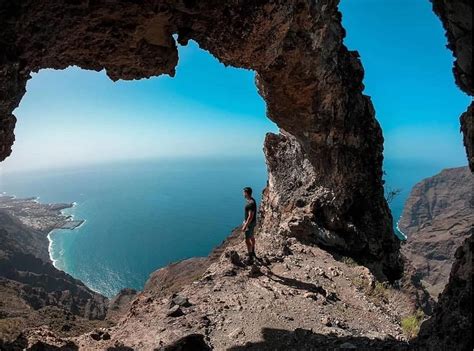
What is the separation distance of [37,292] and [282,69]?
51.2 meters

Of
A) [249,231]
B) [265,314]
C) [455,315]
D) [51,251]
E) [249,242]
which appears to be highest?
[455,315]

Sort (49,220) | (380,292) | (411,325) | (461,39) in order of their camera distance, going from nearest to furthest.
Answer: (461,39) < (411,325) < (380,292) < (49,220)

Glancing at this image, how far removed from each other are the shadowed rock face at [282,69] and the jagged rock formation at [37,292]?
7222 millimetres

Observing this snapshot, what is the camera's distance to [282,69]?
47.4 ft

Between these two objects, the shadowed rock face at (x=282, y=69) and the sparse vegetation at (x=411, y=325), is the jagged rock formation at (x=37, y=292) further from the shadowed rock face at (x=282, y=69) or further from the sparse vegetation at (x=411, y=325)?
the sparse vegetation at (x=411, y=325)

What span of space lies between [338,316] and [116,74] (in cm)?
1010

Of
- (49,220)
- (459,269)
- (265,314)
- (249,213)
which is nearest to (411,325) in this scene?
(265,314)

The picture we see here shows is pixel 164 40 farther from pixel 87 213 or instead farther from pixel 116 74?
pixel 87 213

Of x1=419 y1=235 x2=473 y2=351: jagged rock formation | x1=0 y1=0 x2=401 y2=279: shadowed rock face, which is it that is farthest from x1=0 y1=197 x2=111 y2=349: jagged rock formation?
x1=419 y1=235 x2=473 y2=351: jagged rock formation

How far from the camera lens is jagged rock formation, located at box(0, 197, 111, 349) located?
647 inches

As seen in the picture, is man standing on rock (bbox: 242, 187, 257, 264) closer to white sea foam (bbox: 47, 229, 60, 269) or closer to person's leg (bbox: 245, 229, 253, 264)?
person's leg (bbox: 245, 229, 253, 264)

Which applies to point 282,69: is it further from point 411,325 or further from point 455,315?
point 455,315

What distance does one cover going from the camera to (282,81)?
49.3ft

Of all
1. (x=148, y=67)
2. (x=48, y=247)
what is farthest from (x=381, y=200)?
(x=48, y=247)
